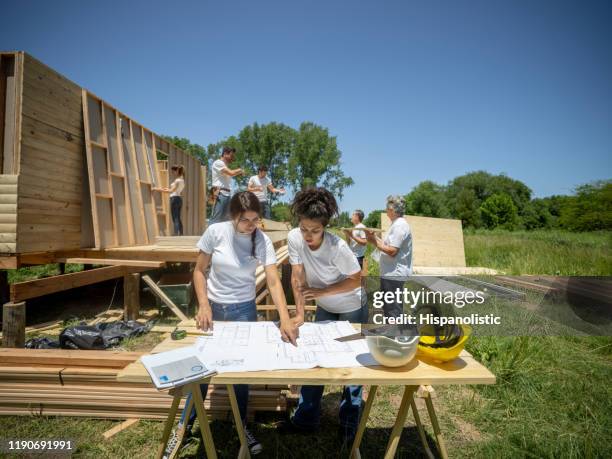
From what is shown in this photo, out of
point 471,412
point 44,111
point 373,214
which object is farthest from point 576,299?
point 373,214

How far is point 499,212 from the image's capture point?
64.7m

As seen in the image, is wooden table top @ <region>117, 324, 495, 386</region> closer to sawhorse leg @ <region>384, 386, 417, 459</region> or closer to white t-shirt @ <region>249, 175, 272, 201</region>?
sawhorse leg @ <region>384, 386, 417, 459</region>

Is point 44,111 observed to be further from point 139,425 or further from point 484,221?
point 484,221

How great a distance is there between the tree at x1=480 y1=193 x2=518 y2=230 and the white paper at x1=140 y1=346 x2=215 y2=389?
2848 inches

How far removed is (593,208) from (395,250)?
38.4 metres

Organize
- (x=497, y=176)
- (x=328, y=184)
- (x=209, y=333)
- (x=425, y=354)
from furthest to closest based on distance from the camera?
(x=497, y=176)
(x=328, y=184)
(x=209, y=333)
(x=425, y=354)

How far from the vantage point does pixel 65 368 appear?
297 centimetres

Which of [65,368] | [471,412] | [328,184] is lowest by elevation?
[471,412]

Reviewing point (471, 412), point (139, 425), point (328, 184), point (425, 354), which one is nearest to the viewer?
point (425, 354)

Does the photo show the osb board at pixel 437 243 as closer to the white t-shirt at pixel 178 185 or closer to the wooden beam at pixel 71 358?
the white t-shirt at pixel 178 185

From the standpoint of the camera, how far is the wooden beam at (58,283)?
420cm

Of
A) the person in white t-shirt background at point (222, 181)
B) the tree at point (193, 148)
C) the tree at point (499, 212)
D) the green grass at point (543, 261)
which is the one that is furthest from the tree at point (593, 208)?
the tree at point (193, 148)

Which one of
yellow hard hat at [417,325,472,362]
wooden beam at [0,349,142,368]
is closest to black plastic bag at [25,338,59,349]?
wooden beam at [0,349,142,368]

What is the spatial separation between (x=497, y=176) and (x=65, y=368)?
85.4 metres
